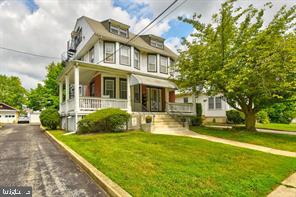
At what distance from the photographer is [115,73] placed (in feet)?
50.9

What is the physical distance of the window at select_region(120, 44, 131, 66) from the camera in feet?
58.6

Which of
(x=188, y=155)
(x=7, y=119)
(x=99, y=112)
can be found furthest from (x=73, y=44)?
(x=7, y=119)

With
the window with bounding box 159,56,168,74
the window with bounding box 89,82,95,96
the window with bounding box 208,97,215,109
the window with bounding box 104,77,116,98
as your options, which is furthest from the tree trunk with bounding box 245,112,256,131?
the window with bounding box 208,97,215,109

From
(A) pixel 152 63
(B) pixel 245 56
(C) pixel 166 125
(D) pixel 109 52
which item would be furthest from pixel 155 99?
(B) pixel 245 56

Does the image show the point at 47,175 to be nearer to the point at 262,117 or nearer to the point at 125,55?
the point at 125,55

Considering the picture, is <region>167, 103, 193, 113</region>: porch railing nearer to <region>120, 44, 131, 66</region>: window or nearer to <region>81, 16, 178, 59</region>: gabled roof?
<region>120, 44, 131, 66</region>: window

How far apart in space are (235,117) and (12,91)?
59037 mm

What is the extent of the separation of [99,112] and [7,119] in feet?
140

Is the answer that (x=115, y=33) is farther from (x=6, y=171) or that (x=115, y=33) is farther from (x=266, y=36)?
(x=6, y=171)

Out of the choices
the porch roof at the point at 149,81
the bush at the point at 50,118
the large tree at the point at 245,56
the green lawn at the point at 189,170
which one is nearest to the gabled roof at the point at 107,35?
the porch roof at the point at 149,81

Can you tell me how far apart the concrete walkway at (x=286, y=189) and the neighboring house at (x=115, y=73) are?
32.5 ft

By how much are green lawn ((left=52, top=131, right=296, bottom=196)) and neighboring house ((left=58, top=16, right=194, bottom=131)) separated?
712cm

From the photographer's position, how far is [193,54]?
12898mm

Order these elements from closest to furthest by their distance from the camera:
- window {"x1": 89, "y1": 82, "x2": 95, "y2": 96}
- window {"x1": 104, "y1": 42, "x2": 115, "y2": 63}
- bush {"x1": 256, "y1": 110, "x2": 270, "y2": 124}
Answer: window {"x1": 104, "y1": 42, "x2": 115, "y2": 63}
window {"x1": 89, "y1": 82, "x2": 95, "y2": 96}
bush {"x1": 256, "y1": 110, "x2": 270, "y2": 124}
